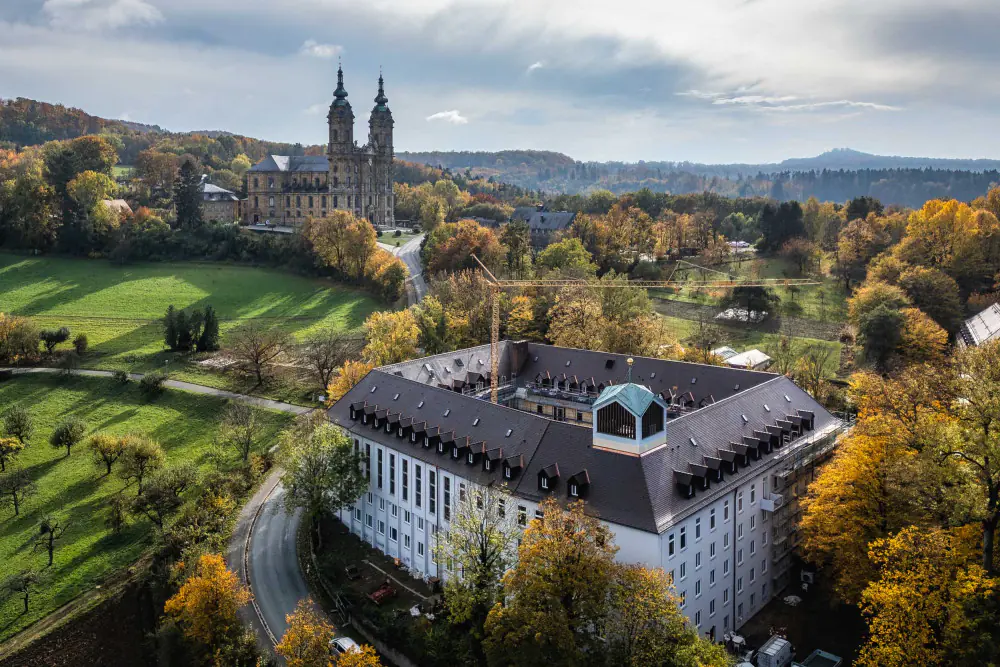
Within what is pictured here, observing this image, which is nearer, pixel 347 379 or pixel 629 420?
pixel 629 420

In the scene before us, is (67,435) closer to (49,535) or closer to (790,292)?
(49,535)

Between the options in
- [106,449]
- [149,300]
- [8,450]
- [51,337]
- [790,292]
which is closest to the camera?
[106,449]

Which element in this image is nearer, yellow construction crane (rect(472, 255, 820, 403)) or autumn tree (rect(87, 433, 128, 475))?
yellow construction crane (rect(472, 255, 820, 403))

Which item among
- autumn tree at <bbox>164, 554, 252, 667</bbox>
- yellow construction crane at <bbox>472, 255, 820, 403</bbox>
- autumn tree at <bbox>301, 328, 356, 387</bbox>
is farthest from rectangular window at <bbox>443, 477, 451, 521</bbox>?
autumn tree at <bbox>301, 328, 356, 387</bbox>

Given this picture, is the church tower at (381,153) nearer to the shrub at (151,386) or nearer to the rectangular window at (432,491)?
the shrub at (151,386)

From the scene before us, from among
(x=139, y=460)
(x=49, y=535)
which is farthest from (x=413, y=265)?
(x=49, y=535)

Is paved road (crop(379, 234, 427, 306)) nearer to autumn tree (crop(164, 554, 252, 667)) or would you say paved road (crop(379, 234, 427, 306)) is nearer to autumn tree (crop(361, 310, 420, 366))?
autumn tree (crop(361, 310, 420, 366))
